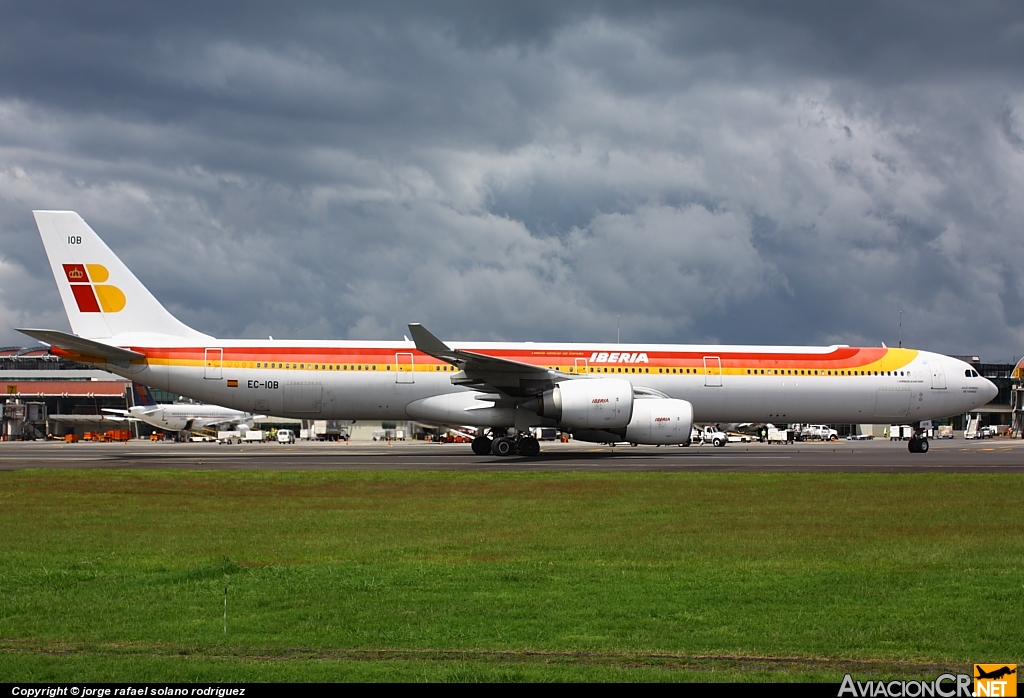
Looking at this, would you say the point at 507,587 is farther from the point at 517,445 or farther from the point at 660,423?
the point at 517,445

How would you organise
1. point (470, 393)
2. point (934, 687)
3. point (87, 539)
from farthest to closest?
1. point (470, 393)
2. point (87, 539)
3. point (934, 687)

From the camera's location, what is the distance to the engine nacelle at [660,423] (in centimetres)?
2875

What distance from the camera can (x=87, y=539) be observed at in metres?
11.8

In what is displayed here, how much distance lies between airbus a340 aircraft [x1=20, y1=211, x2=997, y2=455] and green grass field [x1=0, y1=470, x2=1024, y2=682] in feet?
40.3

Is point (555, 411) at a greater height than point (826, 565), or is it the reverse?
point (555, 411)

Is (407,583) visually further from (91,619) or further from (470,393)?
(470,393)

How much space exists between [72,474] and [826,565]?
727 inches

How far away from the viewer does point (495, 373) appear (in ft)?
95.2

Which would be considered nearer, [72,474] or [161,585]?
[161,585]

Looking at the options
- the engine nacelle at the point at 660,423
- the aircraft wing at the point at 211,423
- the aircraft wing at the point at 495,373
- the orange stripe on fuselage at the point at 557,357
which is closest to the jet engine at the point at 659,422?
the engine nacelle at the point at 660,423

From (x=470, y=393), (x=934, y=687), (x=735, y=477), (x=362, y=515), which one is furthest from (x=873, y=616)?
(x=470, y=393)

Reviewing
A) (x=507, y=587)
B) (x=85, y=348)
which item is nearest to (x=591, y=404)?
(x=85, y=348)

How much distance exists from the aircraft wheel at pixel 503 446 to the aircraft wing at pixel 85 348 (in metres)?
12.2

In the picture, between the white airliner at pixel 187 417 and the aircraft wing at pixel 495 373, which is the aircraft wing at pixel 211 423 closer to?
the white airliner at pixel 187 417
